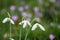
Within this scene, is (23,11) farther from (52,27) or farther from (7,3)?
(52,27)

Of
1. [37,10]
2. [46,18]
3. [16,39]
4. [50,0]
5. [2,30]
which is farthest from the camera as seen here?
[50,0]

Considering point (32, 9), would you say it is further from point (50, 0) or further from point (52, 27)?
point (52, 27)

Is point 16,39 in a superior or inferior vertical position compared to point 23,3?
superior

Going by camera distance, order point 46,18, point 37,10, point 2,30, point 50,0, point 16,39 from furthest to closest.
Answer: point 50,0 → point 37,10 → point 46,18 → point 2,30 → point 16,39

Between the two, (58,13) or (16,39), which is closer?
(16,39)

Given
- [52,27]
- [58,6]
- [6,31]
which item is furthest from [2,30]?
[58,6]

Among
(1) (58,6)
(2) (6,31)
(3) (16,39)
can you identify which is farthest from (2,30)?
(1) (58,6)
